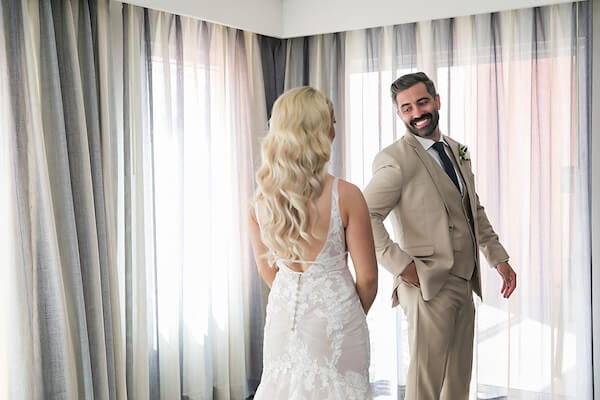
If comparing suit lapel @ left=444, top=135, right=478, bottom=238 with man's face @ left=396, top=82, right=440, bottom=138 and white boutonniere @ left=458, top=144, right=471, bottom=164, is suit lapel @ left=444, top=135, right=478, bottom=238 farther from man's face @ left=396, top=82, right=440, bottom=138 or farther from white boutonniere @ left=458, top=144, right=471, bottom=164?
man's face @ left=396, top=82, right=440, bottom=138

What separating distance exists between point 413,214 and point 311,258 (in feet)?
2.64

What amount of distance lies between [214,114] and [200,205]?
1.93ft

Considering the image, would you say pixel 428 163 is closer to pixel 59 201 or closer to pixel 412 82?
pixel 412 82

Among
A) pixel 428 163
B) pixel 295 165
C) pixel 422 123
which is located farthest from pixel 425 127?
pixel 295 165

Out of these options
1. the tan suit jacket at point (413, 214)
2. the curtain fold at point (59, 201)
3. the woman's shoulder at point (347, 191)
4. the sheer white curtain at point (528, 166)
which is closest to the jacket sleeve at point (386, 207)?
the tan suit jacket at point (413, 214)

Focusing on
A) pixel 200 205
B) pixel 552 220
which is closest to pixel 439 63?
pixel 552 220

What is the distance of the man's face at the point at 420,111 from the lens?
3.09 m

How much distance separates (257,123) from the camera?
4.48 meters

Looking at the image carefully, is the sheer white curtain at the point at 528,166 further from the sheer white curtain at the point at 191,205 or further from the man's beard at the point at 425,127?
the sheer white curtain at the point at 191,205

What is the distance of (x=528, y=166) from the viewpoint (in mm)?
3867

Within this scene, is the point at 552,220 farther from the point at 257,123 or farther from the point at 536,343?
the point at 257,123

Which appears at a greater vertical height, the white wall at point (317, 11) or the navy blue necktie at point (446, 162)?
the white wall at point (317, 11)

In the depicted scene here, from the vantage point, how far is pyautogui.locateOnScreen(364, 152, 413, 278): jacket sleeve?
2.88 meters

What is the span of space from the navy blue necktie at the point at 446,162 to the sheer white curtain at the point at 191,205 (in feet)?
4.97
